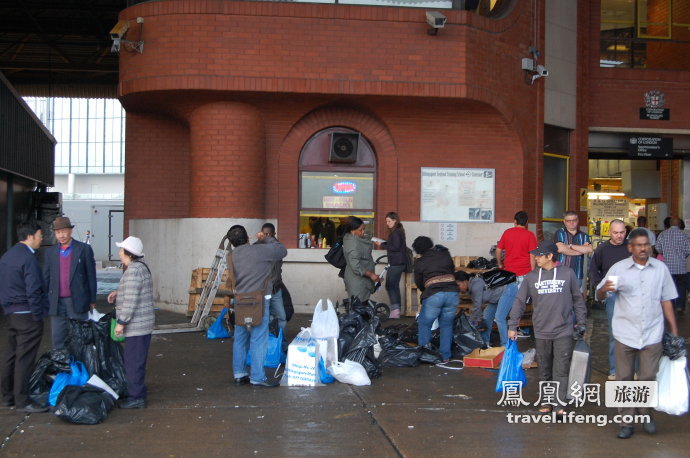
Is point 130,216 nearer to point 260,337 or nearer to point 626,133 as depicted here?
point 260,337

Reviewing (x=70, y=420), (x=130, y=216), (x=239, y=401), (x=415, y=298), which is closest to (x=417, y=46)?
(x=415, y=298)

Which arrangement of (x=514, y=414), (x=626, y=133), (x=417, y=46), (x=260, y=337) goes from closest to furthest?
1. (x=514, y=414)
2. (x=260, y=337)
3. (x=417, y=46)
4. (x=626, y=133)

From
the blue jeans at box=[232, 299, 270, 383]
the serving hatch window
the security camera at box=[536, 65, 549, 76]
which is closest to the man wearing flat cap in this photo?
the blue jeans at box=[232, 299, 270, 383]

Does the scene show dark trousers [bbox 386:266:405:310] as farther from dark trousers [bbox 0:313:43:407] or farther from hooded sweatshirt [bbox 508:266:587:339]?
dark trousers [bbox 0:313:43:407]

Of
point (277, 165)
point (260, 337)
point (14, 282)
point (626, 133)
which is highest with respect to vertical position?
point (626, 133)

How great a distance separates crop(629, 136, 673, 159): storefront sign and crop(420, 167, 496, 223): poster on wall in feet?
14.9

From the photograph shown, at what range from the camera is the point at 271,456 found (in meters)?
6.08

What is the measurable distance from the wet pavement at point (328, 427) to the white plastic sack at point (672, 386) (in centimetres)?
30

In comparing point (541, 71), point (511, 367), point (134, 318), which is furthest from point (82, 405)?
point (541, 71)

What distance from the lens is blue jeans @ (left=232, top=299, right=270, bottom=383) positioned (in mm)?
8453

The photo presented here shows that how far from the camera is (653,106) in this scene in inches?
687

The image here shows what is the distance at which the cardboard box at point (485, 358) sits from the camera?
9641 mm

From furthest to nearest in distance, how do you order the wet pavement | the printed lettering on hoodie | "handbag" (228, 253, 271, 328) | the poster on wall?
the poster on wall < "handbag" (228, 253, 271, 328) < the printed lettering on hoodie < the wet pavement

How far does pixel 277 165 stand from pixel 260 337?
6.33 m
